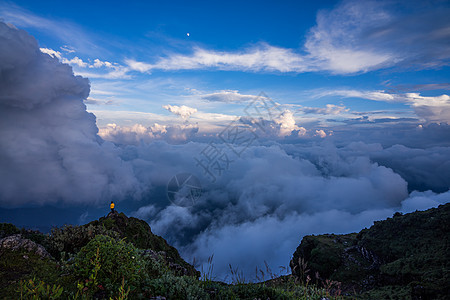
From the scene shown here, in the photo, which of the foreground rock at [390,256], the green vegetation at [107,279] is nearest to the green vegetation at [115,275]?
the green vegetation at [107,279]

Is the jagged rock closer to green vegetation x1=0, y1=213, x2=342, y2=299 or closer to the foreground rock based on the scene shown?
green vegetation x1=0, y1=213, x2=342, y2=299

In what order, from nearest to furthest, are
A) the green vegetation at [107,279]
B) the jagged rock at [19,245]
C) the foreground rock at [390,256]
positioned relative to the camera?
the green vegetation at [107,279]
the jagged rock at [19,245]
the foreground rock at [390,256]

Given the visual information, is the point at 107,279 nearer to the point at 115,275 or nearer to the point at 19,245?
the point at 115,275

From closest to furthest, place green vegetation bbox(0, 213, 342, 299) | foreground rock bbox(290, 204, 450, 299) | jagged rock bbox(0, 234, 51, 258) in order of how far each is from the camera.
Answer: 1. green vegetation bbox(0, 213, 342, 299)
2. jagged rock bbox(0, 234, 51, 258)
3. foreground rock bbox(290, 204, 450, 299)

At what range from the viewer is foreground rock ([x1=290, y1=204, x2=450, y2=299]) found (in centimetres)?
4328

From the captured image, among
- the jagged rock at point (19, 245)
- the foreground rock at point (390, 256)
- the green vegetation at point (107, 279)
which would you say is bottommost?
the foreground rock at point (390, 256)

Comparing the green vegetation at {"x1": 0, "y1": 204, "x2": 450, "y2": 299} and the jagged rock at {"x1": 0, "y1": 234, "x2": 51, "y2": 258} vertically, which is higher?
Answer: the jagged rock at {"x1": 0, "y1": 234, "x2": 51, "y2": 258}

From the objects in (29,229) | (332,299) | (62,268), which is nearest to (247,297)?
(332,299)

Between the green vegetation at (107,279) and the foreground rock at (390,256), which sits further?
the foreground rock at (390,256)

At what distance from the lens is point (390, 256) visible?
5853 centimetres

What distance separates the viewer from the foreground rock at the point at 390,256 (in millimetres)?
43281

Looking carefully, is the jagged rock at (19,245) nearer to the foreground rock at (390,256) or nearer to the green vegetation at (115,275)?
the green vegetation at (115,275)

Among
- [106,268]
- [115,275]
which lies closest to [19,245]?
[106,268]

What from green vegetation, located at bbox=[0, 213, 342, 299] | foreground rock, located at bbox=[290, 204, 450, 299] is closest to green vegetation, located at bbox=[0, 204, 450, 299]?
green vegetation, located at bbox=[0, 213, 342, 299]
